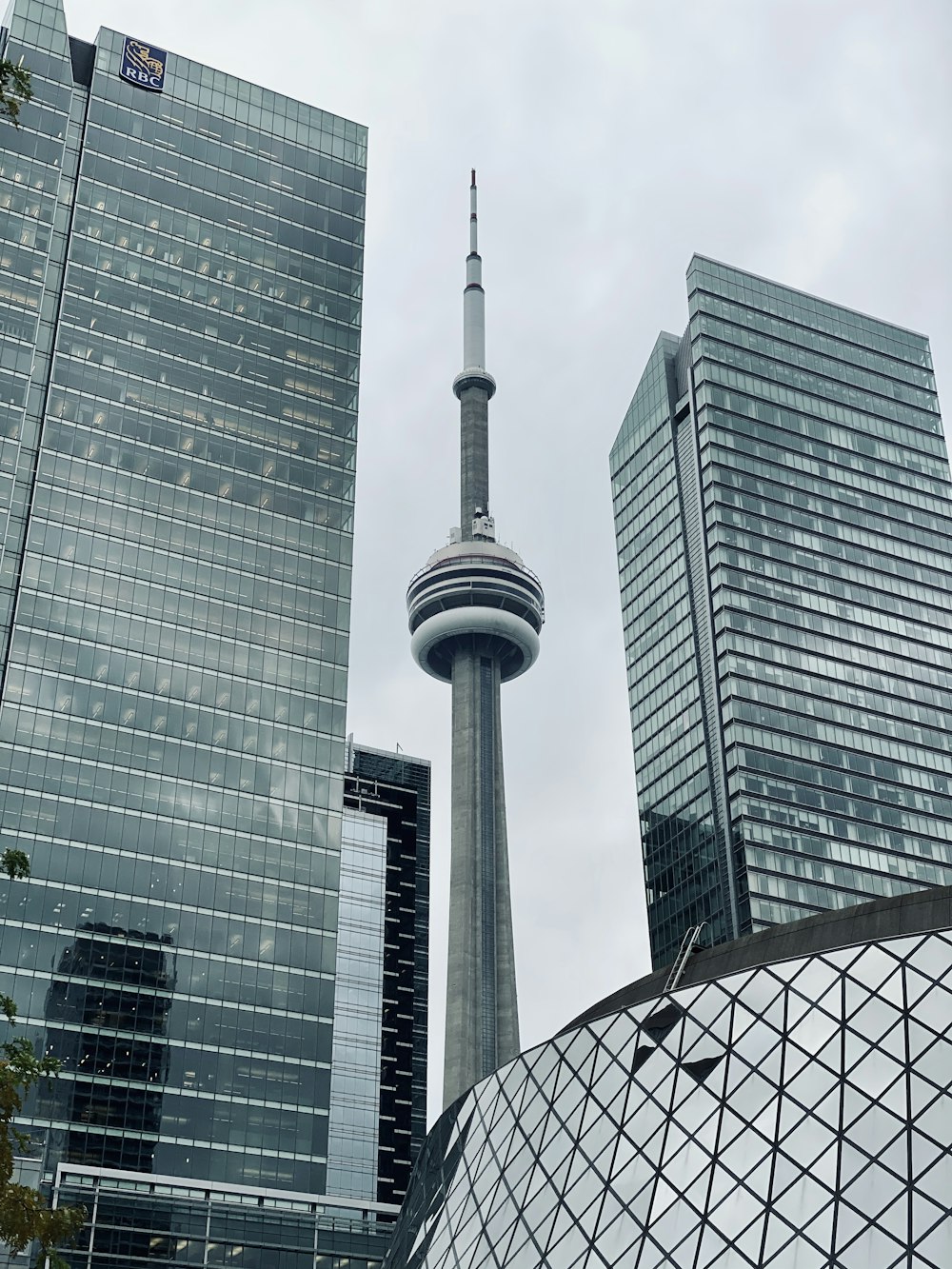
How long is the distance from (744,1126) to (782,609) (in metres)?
112

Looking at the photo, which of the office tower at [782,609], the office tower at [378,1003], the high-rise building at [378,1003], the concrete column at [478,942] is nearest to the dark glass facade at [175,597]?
the office tower at [782,609]

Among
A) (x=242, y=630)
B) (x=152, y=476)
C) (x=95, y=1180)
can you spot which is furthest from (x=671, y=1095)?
(x=152, y=476)

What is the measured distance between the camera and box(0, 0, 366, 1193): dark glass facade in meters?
92.8

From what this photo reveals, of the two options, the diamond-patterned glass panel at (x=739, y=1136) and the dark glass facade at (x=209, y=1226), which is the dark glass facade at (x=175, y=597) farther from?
the diamond-patterned glass panel at (x=739, y=1136)

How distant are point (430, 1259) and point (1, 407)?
247 ft

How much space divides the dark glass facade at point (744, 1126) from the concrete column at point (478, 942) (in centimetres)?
13625

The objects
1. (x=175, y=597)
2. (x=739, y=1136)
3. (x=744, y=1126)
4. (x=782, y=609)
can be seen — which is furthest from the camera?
(x=782, y=609)

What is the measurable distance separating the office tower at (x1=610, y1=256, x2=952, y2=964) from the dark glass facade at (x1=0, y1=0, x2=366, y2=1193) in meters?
43.0

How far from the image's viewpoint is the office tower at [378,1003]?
158m

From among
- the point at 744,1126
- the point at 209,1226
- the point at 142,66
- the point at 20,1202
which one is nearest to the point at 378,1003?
the point at 209,1226

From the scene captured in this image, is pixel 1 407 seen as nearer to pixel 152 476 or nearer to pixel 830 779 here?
pixel 152 476

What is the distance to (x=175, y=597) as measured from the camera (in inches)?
4232

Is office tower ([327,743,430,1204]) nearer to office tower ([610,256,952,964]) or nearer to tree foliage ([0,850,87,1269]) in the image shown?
office tower ([610,256,952,964])

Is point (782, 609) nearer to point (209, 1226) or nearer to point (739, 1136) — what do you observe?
point (209, 1226)
